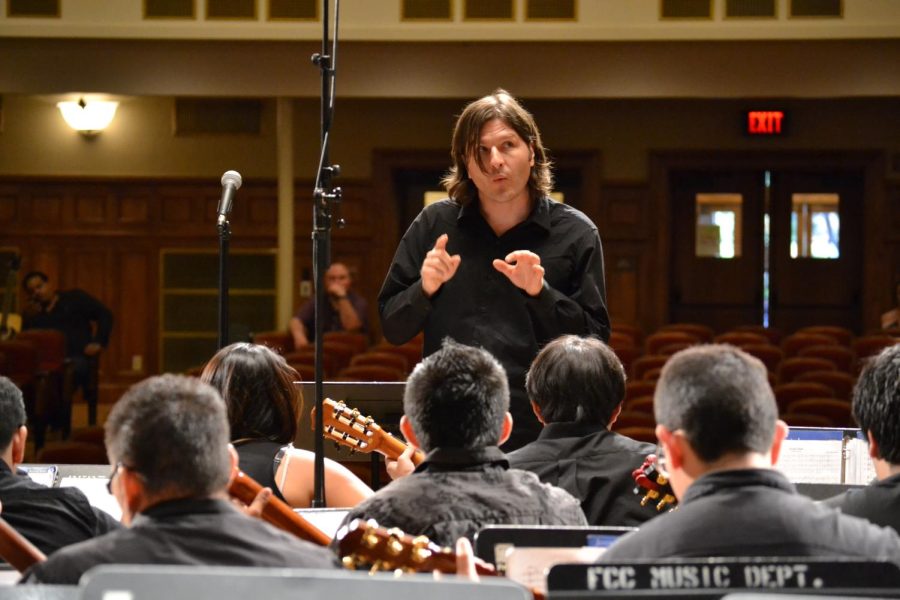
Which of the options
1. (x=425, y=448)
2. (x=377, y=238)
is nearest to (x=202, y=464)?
(x=425, y=448)

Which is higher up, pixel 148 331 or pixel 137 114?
pixel 137 114

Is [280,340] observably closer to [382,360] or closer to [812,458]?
[382,360]

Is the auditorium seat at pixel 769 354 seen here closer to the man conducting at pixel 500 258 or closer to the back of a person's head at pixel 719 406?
the man conducting at pixel 500 258

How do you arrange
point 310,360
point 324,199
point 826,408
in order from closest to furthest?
point 324,199
point 826,408
point 310,360

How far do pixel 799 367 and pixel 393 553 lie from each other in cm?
803

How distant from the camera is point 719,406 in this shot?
2158 millimetres

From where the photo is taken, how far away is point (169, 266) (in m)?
13.9

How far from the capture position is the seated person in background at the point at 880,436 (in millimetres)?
2494

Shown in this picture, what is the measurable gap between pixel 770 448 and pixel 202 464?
3.11 ft

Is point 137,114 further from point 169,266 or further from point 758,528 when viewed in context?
point 758,528

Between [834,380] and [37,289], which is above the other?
[37,289]

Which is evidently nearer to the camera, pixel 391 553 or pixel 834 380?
pixel 391 553

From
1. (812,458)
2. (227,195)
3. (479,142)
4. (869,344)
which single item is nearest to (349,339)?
(869,344)

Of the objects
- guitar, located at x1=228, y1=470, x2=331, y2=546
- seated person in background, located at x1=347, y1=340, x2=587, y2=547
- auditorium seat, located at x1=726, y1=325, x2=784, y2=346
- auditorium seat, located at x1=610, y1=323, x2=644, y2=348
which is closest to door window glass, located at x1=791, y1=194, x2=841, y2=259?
auditorium seat, located at x1=726, y1=325, x2=784, y2=346
